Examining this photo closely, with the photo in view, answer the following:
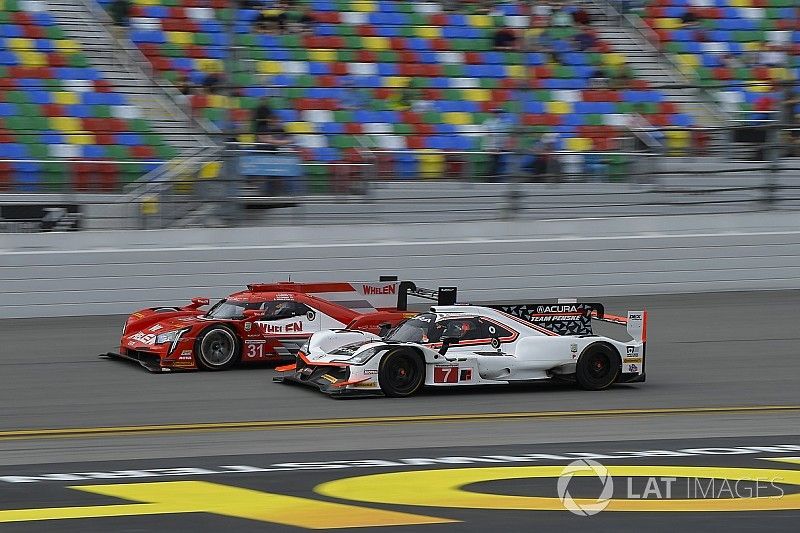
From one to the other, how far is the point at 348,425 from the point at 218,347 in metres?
2.77

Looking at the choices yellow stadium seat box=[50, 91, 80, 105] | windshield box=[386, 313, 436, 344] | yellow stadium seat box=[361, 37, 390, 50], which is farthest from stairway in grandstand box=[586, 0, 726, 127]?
windshield box=[386, 313, 436, 344]

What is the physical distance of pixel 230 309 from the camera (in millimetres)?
11531

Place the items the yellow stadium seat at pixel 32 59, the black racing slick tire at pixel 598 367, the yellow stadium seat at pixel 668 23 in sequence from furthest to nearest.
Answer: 1. the yellow stadium seat at pixel 668 23
2. the yellow stadium seat at pixel 32 59
3. the black racing slick tire at pixel 598 367

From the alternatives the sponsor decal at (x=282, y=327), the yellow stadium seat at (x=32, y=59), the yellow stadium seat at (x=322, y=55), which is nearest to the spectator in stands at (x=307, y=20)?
the yellow stadium seat at (x=322, y=55)

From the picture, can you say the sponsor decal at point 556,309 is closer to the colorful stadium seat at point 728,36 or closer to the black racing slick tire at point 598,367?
the black racing slick tire at point 598,367

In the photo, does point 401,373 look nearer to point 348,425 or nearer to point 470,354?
point 470,354

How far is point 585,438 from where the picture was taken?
326 inches

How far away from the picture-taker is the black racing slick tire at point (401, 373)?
384 inches

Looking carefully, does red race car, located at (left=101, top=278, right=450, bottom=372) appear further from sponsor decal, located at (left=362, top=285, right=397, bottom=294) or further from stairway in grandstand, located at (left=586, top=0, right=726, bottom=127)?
stairway in grandstand, located at (left=586, top=0, right=726, bottom=127)

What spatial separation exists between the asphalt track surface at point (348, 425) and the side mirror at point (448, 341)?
375 mm

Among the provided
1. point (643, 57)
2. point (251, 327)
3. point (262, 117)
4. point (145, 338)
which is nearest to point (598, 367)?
point (251, 327)

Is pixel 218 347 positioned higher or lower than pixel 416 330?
lower

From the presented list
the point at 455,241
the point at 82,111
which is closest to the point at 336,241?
the point at 455,241

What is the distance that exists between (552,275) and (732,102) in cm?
519
